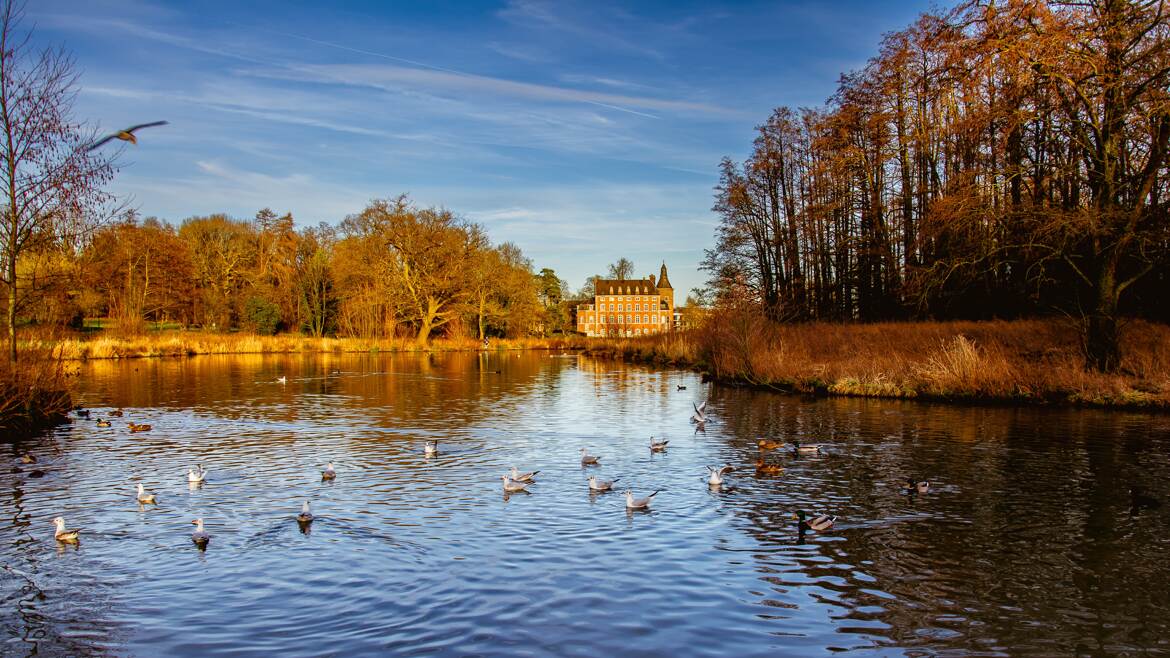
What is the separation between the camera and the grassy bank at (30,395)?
17.4 m

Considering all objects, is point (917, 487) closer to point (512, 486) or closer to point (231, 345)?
point (512, 486)

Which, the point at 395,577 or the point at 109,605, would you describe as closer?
the point at 109,605

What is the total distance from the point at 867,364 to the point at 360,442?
18445 mm

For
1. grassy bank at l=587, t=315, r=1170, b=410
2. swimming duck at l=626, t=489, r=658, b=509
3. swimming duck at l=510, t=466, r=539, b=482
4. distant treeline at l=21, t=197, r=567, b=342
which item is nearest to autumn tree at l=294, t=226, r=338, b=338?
distant treeline at l=21, t=197, r=567, b=342

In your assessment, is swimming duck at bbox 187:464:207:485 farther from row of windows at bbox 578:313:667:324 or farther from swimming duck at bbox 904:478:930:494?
row of windows at bbox 578:313:667:324

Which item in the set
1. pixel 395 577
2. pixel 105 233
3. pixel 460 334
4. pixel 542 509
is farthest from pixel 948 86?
pixel 460 334

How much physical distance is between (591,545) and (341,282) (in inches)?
2376

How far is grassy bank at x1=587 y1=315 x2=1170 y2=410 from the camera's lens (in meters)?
21.9

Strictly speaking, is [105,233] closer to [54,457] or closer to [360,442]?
[54,457]

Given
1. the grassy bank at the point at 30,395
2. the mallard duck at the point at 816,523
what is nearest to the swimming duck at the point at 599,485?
the mallard duck at the point at 816,523

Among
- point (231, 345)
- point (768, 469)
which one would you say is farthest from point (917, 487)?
point (231, 345)

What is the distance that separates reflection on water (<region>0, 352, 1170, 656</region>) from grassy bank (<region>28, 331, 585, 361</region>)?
31991 mm

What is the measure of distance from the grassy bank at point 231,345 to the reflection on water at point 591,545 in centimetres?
3199

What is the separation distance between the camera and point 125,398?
86.2 ft
